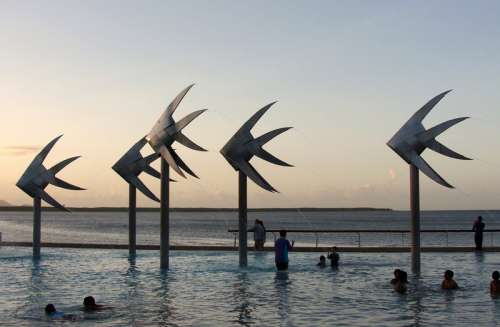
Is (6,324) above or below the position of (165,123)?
below

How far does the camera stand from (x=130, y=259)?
33062mm

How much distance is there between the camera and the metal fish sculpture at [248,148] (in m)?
27.3

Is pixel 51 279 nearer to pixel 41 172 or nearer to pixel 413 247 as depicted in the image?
pixel 41 172

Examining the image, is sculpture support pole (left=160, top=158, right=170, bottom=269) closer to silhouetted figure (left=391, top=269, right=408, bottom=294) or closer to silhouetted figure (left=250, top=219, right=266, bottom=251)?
silhouetted figure (left=250, top=219, right=266, bottom=251)

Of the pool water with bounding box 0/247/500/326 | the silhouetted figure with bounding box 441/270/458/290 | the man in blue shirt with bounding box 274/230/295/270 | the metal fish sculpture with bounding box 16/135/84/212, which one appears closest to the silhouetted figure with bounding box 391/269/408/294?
the pool water with bounding box 0/247/500/326

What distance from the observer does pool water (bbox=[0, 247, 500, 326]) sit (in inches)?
667

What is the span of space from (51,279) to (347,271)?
1105 cm

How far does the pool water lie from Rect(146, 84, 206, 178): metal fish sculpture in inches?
166

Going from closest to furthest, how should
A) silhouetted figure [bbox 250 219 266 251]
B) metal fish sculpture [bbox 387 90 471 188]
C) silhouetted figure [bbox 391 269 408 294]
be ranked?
silhouetted figure [bbox 391 269 408 294] → metal fish sculpture [bbox 387 90 471 188] → silhouetted figure [bbox 250 219 266 251]

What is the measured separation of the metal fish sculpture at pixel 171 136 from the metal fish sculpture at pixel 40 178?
26.4ft

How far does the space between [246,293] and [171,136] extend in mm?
8624

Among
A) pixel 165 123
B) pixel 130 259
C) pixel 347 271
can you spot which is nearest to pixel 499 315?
pixel 347 271

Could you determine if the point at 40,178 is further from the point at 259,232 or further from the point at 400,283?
the point at 400,283

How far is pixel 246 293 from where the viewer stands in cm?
2123
